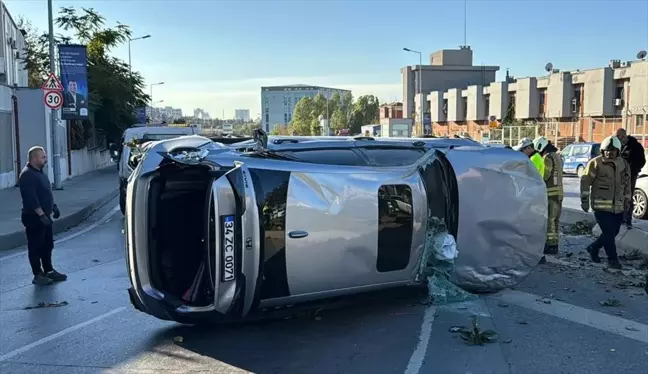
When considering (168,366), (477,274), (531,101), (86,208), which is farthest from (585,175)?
(531,101)

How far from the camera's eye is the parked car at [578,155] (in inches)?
1080

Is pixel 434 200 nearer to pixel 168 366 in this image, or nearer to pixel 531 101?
pixel 168 366

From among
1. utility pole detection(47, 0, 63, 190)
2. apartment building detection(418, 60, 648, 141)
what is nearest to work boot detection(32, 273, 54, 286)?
utility pole detection(47, 0, 63, 190)

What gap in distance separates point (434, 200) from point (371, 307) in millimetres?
1289

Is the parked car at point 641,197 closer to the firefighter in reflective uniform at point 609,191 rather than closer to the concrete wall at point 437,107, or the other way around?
the firefighter in reflective uniform at point 609,191

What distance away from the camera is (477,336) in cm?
528

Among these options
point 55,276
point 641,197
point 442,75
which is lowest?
point 55,276

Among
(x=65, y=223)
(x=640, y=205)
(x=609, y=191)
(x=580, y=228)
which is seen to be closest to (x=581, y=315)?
(x=609, y=191)

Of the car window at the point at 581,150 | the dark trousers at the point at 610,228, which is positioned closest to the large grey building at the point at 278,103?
the car window at the point at 581,150

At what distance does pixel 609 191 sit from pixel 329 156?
4.42 meters

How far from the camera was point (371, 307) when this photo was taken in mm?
6277

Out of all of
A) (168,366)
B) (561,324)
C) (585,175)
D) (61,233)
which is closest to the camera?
(168,366)

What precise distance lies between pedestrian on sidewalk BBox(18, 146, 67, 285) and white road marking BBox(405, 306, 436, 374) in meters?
4.88

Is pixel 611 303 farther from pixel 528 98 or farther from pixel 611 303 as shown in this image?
pixel 528 98
